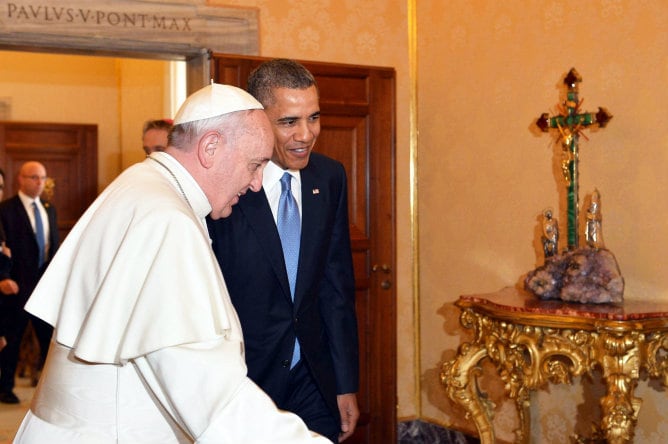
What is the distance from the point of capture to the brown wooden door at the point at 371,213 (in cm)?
629

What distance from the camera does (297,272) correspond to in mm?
3396

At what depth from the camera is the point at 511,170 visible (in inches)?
230

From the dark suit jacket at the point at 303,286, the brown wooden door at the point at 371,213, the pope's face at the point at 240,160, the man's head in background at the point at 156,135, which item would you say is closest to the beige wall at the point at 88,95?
the brown wooden door at the point at 371,213

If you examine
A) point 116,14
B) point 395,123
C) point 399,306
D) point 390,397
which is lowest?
point 390,397

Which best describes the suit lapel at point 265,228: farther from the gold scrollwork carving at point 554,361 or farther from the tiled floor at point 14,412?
the tiled floor at point 14,412

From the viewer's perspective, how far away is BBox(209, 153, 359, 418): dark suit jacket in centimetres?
329

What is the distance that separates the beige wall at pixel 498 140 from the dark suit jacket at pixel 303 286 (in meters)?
2.04

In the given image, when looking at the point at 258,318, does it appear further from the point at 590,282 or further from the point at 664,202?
the point at 664,202

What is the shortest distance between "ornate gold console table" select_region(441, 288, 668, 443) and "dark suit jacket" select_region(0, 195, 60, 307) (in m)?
5.34

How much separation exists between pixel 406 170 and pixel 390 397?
1611 millimetres

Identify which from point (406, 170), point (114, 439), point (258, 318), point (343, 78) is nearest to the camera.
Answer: point (114, 439)

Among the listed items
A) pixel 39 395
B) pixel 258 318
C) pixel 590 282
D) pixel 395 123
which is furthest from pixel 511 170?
pixel 39 395

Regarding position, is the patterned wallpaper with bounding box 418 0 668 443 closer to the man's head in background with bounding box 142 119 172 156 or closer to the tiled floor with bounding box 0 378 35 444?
the man's head in background with bounding box 142 119 172 156

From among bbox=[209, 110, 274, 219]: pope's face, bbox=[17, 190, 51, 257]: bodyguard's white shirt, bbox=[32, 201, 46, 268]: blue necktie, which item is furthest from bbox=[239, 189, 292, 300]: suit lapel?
bbox=[17, 190, 51, 257]: bodyguard's white shirt
